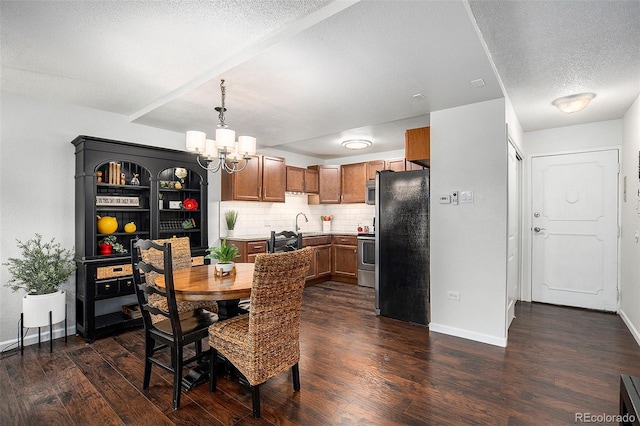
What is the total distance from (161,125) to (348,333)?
11.0ft

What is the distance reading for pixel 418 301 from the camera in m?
3.62

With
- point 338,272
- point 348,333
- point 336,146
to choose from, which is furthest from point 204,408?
point 336,146

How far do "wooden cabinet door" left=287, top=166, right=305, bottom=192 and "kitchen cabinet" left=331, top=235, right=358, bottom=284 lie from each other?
1.15 m

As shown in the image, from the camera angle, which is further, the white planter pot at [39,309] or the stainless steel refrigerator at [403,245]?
the stainless steel refrigerator at [403,245]

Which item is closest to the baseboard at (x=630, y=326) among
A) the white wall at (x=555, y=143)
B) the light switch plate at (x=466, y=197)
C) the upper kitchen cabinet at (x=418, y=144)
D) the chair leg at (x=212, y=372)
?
the white wall at (x=555, y=143)

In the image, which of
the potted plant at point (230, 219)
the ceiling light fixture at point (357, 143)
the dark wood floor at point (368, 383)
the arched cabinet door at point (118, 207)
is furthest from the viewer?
the ceiling light fixture at point (357, 143)

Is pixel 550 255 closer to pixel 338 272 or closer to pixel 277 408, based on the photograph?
pixel 338 272

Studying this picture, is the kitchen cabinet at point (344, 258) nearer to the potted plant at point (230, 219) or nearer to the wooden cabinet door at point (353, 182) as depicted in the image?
the wooden cabinet door at point (353, 182)

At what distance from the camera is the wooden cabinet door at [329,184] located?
626cm

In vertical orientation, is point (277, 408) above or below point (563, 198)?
below

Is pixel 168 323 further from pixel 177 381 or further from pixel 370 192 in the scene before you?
pixel 370 192

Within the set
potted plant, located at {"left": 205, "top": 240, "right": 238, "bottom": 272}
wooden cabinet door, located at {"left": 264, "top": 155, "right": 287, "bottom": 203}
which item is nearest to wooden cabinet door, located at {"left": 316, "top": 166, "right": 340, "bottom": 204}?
wooden cabinet door, located at {"left": 264, "top": 155, "right": 287, "bottom": 203}

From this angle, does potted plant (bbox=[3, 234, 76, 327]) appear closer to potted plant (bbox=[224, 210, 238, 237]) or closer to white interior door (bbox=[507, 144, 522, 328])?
potted plant (bbox=[224, 210, 238, 237])

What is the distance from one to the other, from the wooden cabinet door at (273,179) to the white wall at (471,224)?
105 inches
